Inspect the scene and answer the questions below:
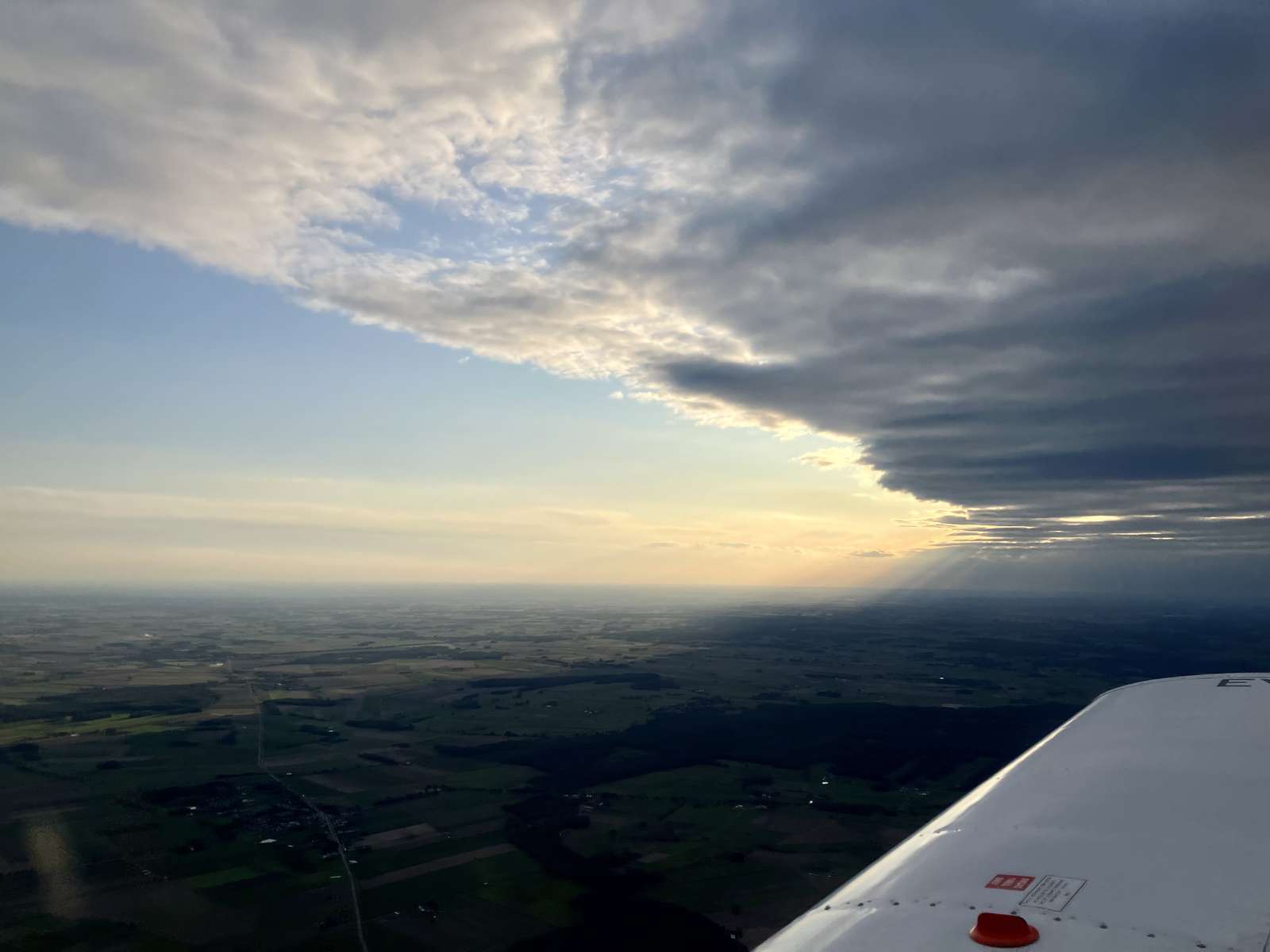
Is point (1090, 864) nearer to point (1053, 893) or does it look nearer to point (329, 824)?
point (1053, 893)

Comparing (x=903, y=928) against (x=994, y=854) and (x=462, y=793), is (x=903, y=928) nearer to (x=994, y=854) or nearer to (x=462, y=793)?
(x=994, y=854)

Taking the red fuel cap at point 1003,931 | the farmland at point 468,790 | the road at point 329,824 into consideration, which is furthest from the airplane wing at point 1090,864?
the road at point 329,824

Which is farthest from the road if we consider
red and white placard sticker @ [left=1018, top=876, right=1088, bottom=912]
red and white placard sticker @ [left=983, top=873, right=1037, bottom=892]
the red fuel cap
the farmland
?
the red fuel cap

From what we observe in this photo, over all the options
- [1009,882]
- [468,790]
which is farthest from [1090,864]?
[468,790]

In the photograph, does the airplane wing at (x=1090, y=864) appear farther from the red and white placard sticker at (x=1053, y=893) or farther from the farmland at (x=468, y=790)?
the farmland at (x=468, y=790)

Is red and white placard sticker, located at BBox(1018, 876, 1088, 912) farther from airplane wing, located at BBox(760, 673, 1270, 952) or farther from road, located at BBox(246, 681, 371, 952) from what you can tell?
road, located at BBox(246, 681, 371, 952)

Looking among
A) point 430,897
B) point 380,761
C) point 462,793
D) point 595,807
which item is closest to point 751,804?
point 595,807
